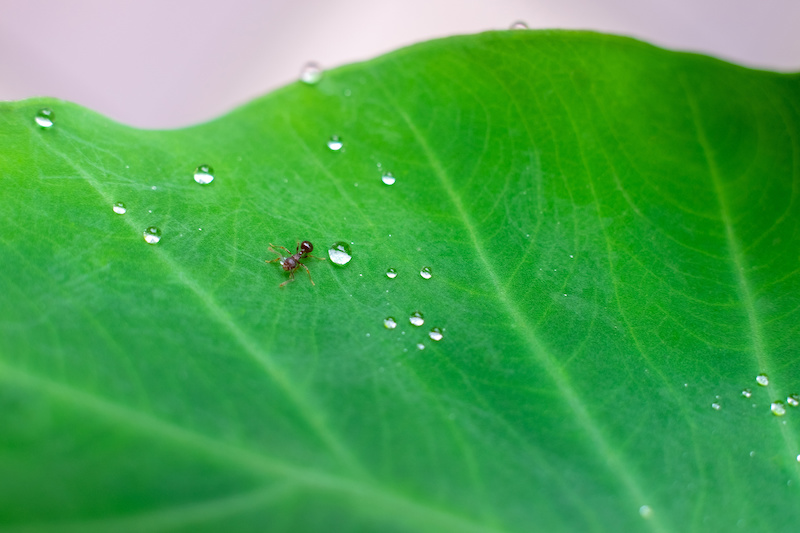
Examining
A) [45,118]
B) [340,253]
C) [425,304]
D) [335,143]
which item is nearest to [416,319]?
[425,304]

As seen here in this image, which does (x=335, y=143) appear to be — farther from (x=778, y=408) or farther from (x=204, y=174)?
(x=778, y=408)

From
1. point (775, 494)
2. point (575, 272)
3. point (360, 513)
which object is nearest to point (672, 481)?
point (775, 494)

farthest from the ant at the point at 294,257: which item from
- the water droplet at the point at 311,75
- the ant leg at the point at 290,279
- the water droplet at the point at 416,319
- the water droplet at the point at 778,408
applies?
the water droplet at the point at 778,408

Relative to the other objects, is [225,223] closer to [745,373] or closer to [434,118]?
[434,118]

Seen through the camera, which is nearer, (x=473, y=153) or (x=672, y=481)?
(x=672, y=481)

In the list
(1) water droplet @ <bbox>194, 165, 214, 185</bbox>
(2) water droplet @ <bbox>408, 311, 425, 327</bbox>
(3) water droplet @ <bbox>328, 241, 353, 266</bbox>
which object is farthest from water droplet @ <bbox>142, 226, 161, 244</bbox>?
(2) water droplet @ <bbox>408, 311, 425, 327</bbox>
